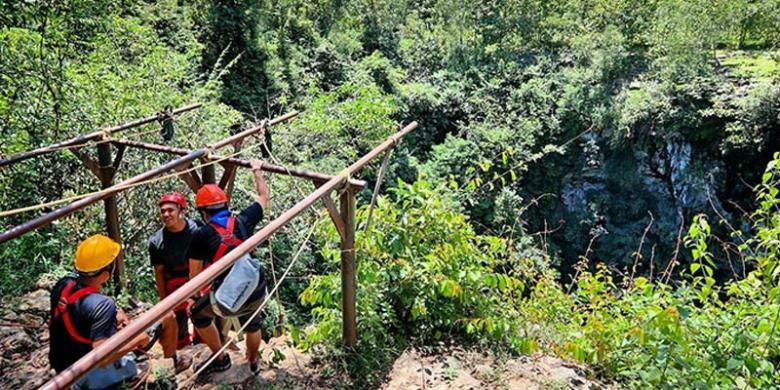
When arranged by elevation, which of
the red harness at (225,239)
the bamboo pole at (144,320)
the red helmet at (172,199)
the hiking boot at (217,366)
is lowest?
the hiking boot at (217,366)

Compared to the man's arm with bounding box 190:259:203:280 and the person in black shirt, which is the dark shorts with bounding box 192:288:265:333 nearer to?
the person in black shirt

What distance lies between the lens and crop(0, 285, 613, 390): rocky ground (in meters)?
3.19

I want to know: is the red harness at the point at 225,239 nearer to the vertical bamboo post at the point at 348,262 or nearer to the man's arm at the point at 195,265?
the man's arm at the point at 195,265

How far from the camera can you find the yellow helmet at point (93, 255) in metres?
2.21

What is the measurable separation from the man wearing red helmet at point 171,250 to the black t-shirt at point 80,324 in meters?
0.75

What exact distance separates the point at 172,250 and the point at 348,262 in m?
1.08

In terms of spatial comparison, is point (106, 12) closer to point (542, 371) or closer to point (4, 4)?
point (4, 4)

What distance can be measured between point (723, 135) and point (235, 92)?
14.5m

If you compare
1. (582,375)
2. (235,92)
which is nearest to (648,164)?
(235,92)

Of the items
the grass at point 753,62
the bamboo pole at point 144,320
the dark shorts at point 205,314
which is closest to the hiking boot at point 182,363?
the dark shorts at point 205,314

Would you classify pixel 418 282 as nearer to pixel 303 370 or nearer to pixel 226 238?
pixel 303 370

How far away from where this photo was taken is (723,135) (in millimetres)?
15383

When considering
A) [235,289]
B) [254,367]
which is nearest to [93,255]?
[235,289]

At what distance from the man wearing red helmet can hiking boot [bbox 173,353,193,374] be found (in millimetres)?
107
